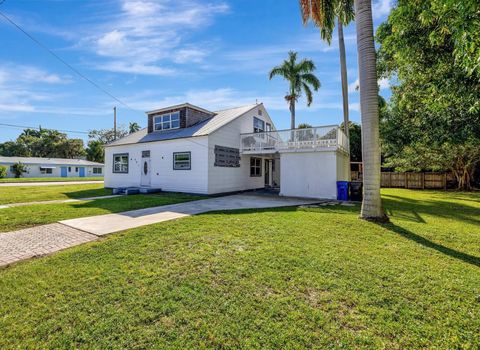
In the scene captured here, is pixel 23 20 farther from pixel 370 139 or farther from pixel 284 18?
pixel 370 139

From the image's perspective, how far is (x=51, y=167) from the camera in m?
36.6

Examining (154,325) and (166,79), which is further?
(166,79)

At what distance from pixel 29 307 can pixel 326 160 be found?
1190cm

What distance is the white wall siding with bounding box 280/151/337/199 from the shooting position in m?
12.1

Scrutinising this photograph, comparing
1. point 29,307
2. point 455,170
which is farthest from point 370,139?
point 455,170

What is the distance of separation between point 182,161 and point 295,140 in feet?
21.9

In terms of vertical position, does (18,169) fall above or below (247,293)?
above

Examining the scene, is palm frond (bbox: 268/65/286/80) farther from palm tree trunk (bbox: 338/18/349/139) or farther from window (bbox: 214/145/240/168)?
window (bbox: 214/145/240/168)

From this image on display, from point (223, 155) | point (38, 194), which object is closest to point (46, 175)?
point (38, 194)

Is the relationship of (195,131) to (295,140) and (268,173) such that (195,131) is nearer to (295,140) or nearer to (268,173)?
(295,140)

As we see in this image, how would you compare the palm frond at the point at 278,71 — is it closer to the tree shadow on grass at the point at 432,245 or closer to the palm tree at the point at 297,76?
the palm tree at the point at 297,76

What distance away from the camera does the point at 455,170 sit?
1909 cm

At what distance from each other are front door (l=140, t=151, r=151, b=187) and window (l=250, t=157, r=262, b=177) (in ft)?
23.0

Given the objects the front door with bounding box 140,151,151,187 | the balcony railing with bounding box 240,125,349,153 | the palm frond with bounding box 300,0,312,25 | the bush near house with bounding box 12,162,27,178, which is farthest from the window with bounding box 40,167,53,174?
the palm frond with bounding box 300,0,312,25
